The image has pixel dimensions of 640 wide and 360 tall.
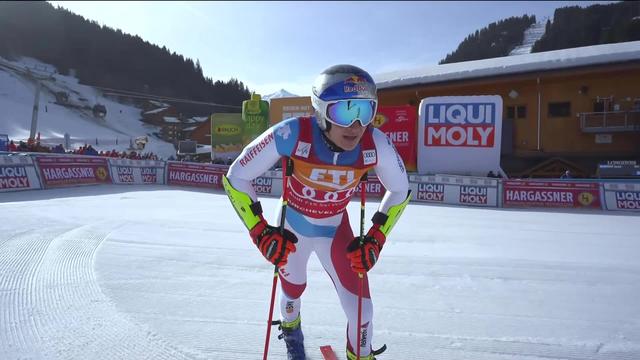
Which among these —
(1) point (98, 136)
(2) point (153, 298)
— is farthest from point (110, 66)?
(2) point (153, 298)

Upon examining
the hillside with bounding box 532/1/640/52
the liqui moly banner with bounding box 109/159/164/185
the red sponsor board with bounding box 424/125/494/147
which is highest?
the hillside with bounding box 532/1/640/52

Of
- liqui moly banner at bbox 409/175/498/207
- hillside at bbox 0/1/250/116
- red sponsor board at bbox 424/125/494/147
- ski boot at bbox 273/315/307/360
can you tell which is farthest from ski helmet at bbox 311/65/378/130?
hillside at bbox 0/1/250/116

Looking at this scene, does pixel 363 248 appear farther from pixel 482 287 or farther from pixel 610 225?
pixel 610 225

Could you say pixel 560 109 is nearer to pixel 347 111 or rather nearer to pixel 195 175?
pixel 195 175

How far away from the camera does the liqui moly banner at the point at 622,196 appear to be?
1110 cm

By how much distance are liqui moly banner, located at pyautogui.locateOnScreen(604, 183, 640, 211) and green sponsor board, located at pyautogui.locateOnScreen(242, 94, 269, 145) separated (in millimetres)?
18714

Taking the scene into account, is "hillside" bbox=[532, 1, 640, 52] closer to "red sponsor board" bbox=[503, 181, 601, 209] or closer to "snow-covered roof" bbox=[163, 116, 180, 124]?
"red sponsor board" bbox=[503, 181, 601, 209]

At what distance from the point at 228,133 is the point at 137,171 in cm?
907

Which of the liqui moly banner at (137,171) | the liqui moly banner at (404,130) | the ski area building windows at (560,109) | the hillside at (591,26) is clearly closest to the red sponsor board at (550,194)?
the liqui moly banner at (404,130)

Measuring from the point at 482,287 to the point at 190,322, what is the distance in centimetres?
339

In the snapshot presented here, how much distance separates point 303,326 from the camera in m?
3.38

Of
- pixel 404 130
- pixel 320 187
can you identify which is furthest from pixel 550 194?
pixel 320 187

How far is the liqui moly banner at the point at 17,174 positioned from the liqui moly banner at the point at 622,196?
19.5m

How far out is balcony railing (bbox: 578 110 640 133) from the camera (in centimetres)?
1761
